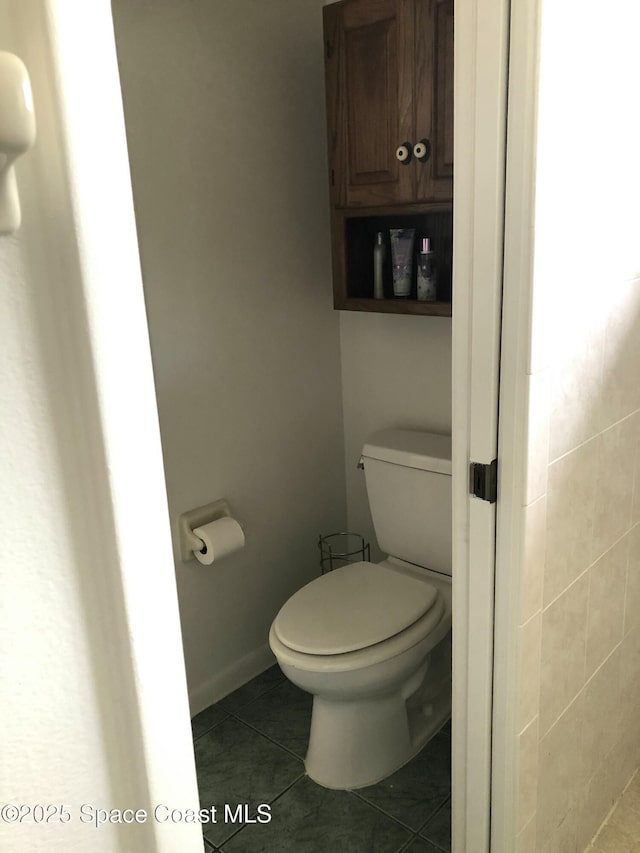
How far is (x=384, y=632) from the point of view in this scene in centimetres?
175

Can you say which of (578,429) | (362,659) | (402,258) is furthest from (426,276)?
(362,659)

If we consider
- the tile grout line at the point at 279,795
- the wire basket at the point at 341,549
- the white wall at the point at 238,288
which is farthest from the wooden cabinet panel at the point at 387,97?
the tile grout line at the point at 279,795

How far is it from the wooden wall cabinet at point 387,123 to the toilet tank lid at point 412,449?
1.28ft

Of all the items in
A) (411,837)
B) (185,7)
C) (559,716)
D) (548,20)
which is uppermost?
(185,7)

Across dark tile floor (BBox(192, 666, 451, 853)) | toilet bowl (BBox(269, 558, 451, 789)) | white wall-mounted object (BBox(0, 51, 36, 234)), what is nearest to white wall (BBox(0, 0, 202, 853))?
white wall-mounted object (BBox(0, 51, 36, 234))

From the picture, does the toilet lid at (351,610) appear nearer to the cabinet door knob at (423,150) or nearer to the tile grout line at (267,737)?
the tile grout line at (267,737)

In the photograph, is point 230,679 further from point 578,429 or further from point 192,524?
point 578,429

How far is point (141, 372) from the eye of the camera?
0.56m

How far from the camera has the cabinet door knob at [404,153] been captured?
1787 millimetres

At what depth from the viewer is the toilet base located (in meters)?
1.84

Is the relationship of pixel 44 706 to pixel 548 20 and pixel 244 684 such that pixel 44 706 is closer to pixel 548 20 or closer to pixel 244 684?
pixel 548 20

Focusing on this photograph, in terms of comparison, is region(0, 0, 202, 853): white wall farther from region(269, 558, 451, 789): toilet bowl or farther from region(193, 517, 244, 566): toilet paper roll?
region(193, 517, 244, 566): toilet paper roll

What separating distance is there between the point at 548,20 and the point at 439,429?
1321 mm

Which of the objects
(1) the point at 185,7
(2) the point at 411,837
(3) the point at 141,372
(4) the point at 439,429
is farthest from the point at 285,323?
(3) the point at 141,372
